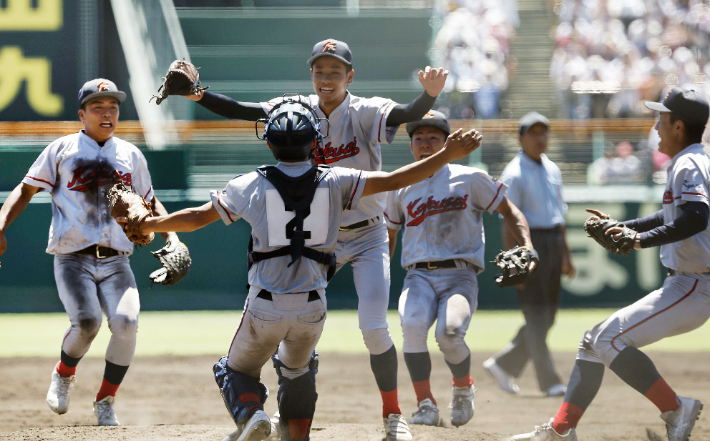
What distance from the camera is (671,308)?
3836 mm

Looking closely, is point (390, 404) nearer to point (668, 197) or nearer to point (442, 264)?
point (442, 264)

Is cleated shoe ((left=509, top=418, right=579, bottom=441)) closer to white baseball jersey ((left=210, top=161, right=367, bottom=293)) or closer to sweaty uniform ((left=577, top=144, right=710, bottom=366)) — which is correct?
sweaty uniform ((left=577, top=144, right=710, bottom=366))

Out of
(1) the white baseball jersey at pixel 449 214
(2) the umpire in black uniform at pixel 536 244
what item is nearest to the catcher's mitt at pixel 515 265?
(1) the white baseball jersey at pixel 449 214

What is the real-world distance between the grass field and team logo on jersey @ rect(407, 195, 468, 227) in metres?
2.82

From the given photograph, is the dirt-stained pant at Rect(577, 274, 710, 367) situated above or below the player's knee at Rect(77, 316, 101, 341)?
above

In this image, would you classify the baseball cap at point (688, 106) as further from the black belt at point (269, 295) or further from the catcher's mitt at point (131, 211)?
the catcher's mitt at point (131, 211)

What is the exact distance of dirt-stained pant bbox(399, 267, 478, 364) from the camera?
4.62m

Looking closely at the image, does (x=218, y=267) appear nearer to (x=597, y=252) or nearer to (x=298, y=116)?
(x=597, y=252)

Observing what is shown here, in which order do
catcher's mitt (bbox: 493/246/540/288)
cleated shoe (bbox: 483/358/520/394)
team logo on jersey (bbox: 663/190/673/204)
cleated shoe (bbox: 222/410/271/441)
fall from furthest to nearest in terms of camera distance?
cleated shoe (bbox: 483/358/520/394)
catcher's mitt (bbox: 493/246/540/288)
team logo on jersey (bbox: 663/190/673/204)
cleated shoe (bbox: 222/410/271/441)

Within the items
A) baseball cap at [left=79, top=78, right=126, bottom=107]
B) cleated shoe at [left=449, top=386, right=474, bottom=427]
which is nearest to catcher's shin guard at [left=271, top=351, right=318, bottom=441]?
cleated shoe at [left=449, top=386, right=474, bottom=427]

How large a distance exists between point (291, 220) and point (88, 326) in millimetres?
2005

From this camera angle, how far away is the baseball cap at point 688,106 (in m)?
3.94

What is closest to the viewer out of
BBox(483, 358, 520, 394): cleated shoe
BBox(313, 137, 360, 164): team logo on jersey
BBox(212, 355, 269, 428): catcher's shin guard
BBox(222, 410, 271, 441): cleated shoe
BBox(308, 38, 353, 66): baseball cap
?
BBox(222, 410, 271, 441): cleated shoe

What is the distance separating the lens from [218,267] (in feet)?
30.7
